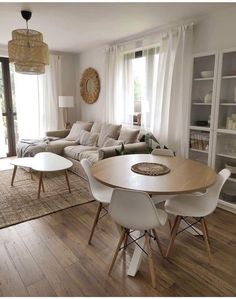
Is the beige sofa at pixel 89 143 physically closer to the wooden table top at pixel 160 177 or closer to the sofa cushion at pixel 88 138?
the sofa cushion at pixel 88 138

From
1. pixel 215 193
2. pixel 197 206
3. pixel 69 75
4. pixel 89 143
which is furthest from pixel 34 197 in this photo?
pixel 69 75

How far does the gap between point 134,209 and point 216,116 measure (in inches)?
72.2

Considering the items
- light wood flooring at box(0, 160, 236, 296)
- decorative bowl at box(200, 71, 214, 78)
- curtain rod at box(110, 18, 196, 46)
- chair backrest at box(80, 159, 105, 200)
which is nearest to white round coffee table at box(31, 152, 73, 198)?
light wood flooring at box(0, 160, 236, 296)

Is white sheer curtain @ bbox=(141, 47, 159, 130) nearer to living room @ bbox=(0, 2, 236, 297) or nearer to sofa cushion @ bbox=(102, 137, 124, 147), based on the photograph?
living room @ bbox=(0, 2, 236, 297)

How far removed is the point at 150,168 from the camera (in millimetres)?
2172

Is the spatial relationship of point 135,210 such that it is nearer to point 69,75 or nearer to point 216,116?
point 216,116

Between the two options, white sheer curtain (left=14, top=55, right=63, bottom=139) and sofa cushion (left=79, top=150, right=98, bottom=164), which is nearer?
sofa cushion (left=79, top=150, right=98, bottom=164)

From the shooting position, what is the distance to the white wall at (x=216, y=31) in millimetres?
2832

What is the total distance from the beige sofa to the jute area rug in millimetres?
433

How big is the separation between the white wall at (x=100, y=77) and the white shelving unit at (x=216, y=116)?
2285mm

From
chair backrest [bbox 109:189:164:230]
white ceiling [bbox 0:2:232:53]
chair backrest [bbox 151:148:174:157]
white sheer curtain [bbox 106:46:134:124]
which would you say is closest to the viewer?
chair backrest [bbox 109:189:164:230]

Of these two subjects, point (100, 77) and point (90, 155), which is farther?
point (100, 77)

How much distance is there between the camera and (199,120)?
325cm

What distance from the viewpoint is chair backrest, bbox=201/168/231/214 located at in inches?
77.8
